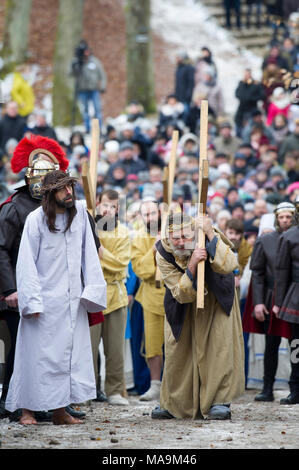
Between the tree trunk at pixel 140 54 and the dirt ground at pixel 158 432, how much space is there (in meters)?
19.1

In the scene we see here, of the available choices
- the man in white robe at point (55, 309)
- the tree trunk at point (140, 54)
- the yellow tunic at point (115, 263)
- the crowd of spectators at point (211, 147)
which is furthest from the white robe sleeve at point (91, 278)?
the tree trunk at point (140, 54)

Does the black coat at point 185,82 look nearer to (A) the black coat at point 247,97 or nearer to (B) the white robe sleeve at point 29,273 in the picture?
(A) the black coat at point 247,97

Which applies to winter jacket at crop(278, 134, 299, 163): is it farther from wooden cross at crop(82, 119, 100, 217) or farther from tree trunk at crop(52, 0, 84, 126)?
tree trunk at crop(52, 0, 84, 126)

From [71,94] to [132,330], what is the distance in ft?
51.3

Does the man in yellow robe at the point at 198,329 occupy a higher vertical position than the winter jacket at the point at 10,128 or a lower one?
lower

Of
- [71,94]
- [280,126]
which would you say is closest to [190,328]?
[280,126]

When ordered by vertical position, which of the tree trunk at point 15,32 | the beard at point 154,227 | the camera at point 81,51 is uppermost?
the tree trunk at point 15,32

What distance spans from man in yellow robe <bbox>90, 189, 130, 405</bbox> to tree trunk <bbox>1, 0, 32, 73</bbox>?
19841mm

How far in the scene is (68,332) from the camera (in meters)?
7.98

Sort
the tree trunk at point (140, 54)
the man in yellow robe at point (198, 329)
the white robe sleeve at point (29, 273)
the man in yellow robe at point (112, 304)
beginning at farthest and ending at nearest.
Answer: the tree trunk at point (140, 54), the man in yellow robe at point (112, 304), the man in yellow robe at point (198, 329), the white robe sleeve at point (29, 273)

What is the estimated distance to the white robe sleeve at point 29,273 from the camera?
7.80m

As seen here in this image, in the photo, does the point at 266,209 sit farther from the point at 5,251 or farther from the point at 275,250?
the point at 5,251

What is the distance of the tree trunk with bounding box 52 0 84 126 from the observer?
1032 inches

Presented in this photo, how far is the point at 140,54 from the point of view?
89.9 feet
